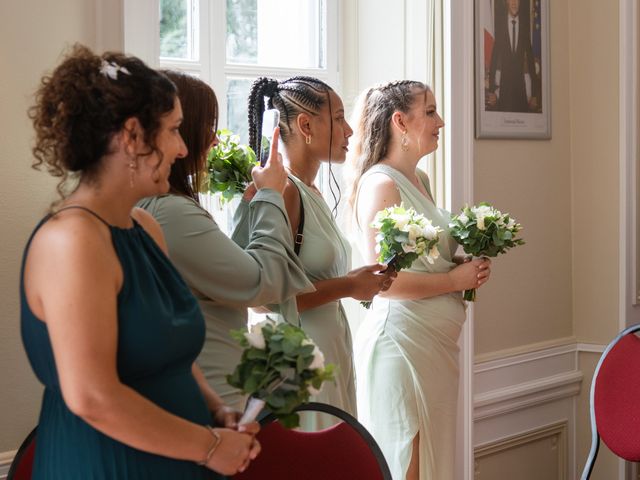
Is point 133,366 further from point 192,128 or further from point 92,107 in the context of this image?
point 192,128

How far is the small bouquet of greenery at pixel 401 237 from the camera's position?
2.86m

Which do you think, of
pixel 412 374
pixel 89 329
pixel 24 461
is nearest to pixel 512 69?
pixel 412 374

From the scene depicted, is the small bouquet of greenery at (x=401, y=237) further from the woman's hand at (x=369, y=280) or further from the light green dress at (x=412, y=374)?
the light green dress at (x=412, y=374)

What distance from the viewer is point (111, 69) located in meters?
1.68

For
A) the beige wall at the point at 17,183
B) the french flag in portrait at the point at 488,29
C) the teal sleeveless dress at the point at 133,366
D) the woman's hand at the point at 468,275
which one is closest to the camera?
the teal sleeveless dress at the point at 133,366

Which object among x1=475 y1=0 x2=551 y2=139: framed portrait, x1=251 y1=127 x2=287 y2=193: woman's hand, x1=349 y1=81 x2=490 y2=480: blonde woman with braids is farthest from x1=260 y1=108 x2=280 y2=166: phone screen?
x1=475 y1=0 x2=551 y2=139: framed portrait

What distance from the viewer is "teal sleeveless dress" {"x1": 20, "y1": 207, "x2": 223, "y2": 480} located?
1.65 metres

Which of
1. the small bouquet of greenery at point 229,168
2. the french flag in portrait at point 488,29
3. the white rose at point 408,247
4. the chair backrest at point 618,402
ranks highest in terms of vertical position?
the french flag in portrait at point 488,29

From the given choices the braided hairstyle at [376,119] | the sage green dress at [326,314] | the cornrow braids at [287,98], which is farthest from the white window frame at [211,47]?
the sage green dress at [326,314]

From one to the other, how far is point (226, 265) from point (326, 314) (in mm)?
748

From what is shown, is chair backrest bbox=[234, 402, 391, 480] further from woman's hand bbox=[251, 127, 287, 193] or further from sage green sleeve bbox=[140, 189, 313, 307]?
woman's hand bbox=[251, 127, 287, 193]

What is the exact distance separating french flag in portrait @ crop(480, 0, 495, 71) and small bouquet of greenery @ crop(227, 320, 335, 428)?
2.74 meters

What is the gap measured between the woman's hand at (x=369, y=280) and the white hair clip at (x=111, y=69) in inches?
49.8

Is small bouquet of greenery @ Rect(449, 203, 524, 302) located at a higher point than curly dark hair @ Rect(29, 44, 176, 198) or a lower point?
lower
